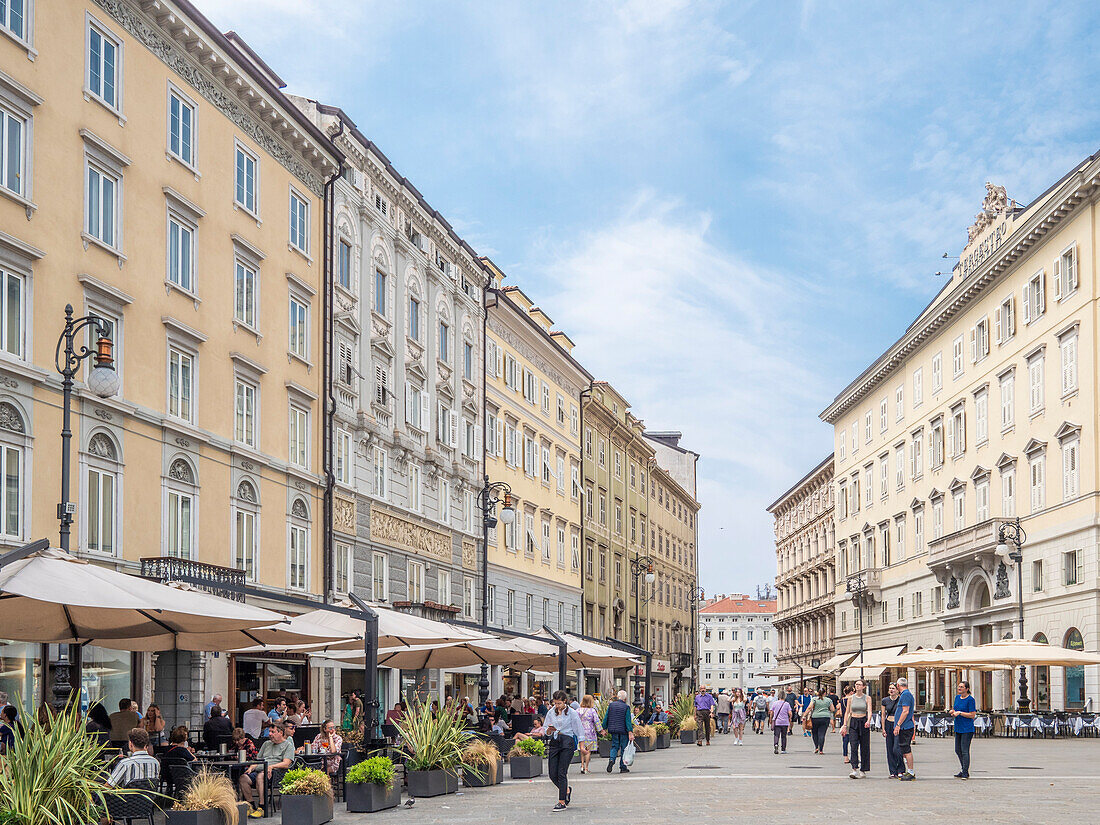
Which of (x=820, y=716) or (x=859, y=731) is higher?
(x=859, y=731)

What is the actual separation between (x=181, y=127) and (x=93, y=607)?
1786cm

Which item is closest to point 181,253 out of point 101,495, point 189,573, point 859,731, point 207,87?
point 207,87

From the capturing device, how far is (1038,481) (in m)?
50.7

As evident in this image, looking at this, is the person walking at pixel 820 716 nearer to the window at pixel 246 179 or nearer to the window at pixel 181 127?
the window at pixel 246 179

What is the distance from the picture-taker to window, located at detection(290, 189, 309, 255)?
114 feet

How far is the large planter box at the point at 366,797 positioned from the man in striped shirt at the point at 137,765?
3729mm

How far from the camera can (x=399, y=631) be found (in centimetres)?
2267

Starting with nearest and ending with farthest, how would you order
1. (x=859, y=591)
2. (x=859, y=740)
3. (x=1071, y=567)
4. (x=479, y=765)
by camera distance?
(x=479, y=765) < (x=859, y=740) < (x=1071, y=567) < (x=859, y=591)

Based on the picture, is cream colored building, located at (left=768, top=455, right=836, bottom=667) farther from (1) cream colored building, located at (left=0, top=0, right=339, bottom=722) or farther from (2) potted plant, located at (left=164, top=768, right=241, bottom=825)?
(2) potted plant, located at (left=164, top=768, right=241, bottom=825)

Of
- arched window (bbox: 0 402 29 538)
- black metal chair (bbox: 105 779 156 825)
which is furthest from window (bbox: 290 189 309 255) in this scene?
black metal chair (bbox: 105 779 156 825)

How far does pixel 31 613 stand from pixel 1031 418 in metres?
44.0

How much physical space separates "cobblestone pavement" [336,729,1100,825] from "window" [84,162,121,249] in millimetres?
12366

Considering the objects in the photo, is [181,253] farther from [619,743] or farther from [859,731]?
[859,731]

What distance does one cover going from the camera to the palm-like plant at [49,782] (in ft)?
36.2
